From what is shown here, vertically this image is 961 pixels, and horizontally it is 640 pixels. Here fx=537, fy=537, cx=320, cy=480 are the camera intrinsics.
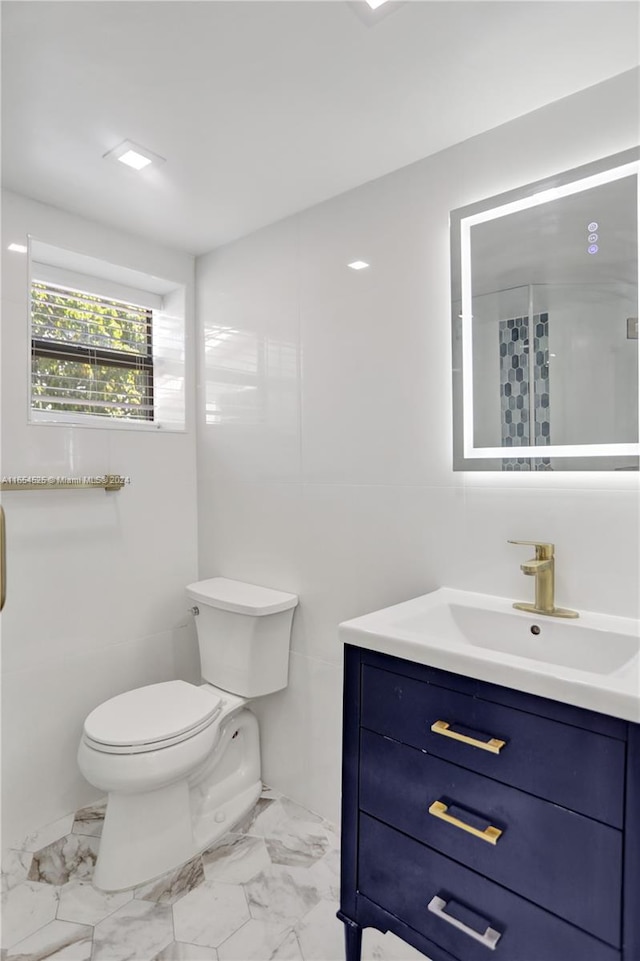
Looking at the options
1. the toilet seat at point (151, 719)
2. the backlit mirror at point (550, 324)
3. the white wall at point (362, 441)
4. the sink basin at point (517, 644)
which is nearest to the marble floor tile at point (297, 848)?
the white wall at point (362, 441)

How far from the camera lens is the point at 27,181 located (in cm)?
178

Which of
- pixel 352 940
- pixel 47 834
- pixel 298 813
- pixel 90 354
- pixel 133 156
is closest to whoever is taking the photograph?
pixel 352 940

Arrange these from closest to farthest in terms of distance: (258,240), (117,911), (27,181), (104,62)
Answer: (104,62) → (117,911) → (27,181) → (258,240)

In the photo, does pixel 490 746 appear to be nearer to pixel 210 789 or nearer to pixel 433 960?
pixel 433 960

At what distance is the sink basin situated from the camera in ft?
2.98

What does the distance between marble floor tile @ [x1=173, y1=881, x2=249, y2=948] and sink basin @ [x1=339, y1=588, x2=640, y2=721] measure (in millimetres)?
923

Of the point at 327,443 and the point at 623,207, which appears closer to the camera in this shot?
the point at 623,207

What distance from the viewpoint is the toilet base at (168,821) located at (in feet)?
5.33

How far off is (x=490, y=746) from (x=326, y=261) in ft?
5.20

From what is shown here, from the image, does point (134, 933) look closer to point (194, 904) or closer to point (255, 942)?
point (194, 904)

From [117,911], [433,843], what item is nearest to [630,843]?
[433,843]

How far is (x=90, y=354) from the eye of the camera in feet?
7.23

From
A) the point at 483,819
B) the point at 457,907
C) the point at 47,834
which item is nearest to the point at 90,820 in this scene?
the point at 47,834

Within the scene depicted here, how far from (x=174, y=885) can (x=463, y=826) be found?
1088 millimetres
